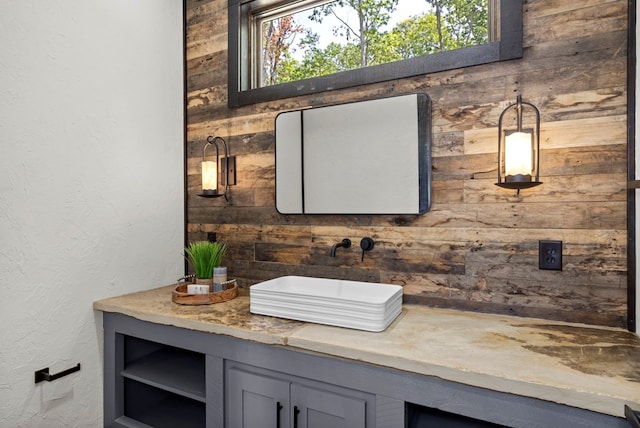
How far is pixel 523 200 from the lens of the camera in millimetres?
1524

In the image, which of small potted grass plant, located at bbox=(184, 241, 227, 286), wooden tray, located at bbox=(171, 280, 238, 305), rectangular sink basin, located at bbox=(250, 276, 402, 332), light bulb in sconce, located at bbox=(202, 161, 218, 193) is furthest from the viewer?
light bulb in sconce, located at bbox=(202, 161, 218, 193)

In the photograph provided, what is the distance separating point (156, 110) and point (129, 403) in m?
1.56

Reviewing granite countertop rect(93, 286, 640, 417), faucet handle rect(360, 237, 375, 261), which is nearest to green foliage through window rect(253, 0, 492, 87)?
faucet handle rect(360, 237, 375, 261)

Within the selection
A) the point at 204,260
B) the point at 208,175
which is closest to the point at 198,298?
the point at 204,260

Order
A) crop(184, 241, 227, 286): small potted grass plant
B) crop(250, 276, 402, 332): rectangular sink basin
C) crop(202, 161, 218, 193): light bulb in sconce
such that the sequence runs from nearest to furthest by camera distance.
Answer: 1. crop(250, 276, 402, 332): rectangular sink basin
2. crop(184, 241, 227, 286): small potted grass plant
3. crop(202, 161, 218, 193): light bulb in sconce

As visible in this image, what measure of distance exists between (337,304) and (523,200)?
854mm

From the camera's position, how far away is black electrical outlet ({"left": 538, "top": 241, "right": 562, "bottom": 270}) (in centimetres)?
146

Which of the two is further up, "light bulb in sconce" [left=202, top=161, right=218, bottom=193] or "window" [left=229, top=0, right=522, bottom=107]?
"window" [left=229, top=0, right=522, bottom=107]

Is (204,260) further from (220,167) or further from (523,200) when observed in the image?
(523,200)

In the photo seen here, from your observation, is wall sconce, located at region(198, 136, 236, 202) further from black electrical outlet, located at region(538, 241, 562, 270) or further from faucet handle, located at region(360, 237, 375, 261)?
black electrical outlet, located at region(538, 241, 562, 270)

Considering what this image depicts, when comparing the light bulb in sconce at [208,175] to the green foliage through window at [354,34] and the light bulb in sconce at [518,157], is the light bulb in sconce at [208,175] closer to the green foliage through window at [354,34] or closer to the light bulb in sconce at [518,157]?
the green foliage through window at [354,34]

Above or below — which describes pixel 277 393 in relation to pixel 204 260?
below

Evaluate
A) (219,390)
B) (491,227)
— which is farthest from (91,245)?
(491,227)

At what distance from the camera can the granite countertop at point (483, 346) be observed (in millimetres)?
977
